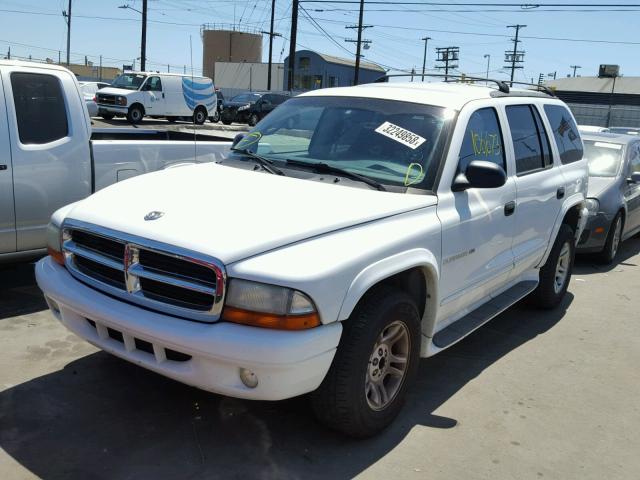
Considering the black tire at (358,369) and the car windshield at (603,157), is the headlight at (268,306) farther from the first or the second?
the car windshield at (603,157)

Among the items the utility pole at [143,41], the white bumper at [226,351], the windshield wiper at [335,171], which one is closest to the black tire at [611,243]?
the windshield wiper at [335,171]

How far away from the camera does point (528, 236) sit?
4.89 meters

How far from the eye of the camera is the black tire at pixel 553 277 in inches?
222

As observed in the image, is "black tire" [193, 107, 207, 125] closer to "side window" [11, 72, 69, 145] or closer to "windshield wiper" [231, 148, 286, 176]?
"side window" [11, 72, 69, 145]

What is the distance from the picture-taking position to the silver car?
766 cm

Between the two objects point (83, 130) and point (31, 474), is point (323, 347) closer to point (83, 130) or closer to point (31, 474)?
point (31, 474)

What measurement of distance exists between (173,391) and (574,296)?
4450 mm

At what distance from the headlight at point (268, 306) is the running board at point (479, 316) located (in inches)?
51.8

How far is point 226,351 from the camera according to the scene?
2.80 m

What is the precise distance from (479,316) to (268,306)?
2049 mm

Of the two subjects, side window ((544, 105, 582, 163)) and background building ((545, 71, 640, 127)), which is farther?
background building ((545, 71, 640, 127))

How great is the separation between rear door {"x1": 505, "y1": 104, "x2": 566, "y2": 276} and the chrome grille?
2.56 m

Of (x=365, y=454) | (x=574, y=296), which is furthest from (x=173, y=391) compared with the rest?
(x=574, y=296)

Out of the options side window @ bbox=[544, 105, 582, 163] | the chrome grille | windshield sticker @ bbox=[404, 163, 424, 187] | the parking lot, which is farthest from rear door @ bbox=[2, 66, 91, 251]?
side window @ bbox=[544, 105, 582, 163]
